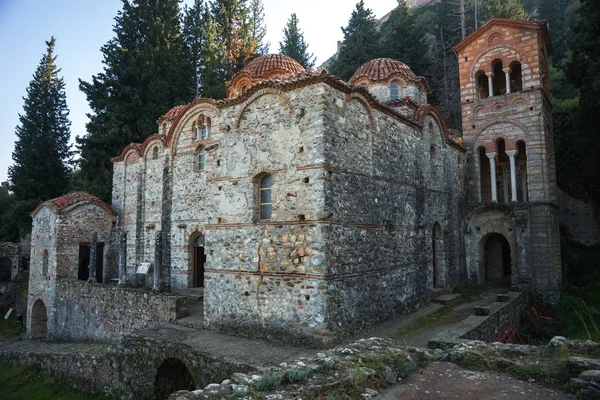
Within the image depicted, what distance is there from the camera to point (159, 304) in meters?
11.6

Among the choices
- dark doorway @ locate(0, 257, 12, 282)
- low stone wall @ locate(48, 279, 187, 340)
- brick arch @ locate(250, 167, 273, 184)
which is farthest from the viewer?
dark doorway @ locate(0, 257, 12, 282)

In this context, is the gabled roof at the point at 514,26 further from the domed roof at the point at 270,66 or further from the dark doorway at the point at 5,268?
the dark doorway at the point at 5,268

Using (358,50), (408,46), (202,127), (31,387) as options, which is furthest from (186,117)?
(408,46)

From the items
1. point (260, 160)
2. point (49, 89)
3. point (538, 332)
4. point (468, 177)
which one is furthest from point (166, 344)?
point (49, 89)

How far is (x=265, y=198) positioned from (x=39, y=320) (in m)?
14.5

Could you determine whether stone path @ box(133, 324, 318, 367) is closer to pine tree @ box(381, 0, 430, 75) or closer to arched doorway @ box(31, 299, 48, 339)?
arched doorway @ box(31, 299, 48, 339)

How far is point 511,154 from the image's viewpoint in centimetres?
1571

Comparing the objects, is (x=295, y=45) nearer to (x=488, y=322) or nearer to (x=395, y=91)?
(x=395, y=91)

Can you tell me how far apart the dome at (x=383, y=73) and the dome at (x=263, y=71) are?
2429 mm

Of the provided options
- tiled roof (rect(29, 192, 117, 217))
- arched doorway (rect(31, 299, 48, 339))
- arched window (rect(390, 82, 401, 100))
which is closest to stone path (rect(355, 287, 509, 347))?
arched window (rect(390, 82, 401, 100))

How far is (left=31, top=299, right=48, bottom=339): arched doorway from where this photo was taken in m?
17.2

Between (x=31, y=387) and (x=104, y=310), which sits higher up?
(x=104, y=310)

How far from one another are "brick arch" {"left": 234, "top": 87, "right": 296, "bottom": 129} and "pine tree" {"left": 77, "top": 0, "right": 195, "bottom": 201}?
14.7 meters

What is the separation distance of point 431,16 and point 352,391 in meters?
43.8
